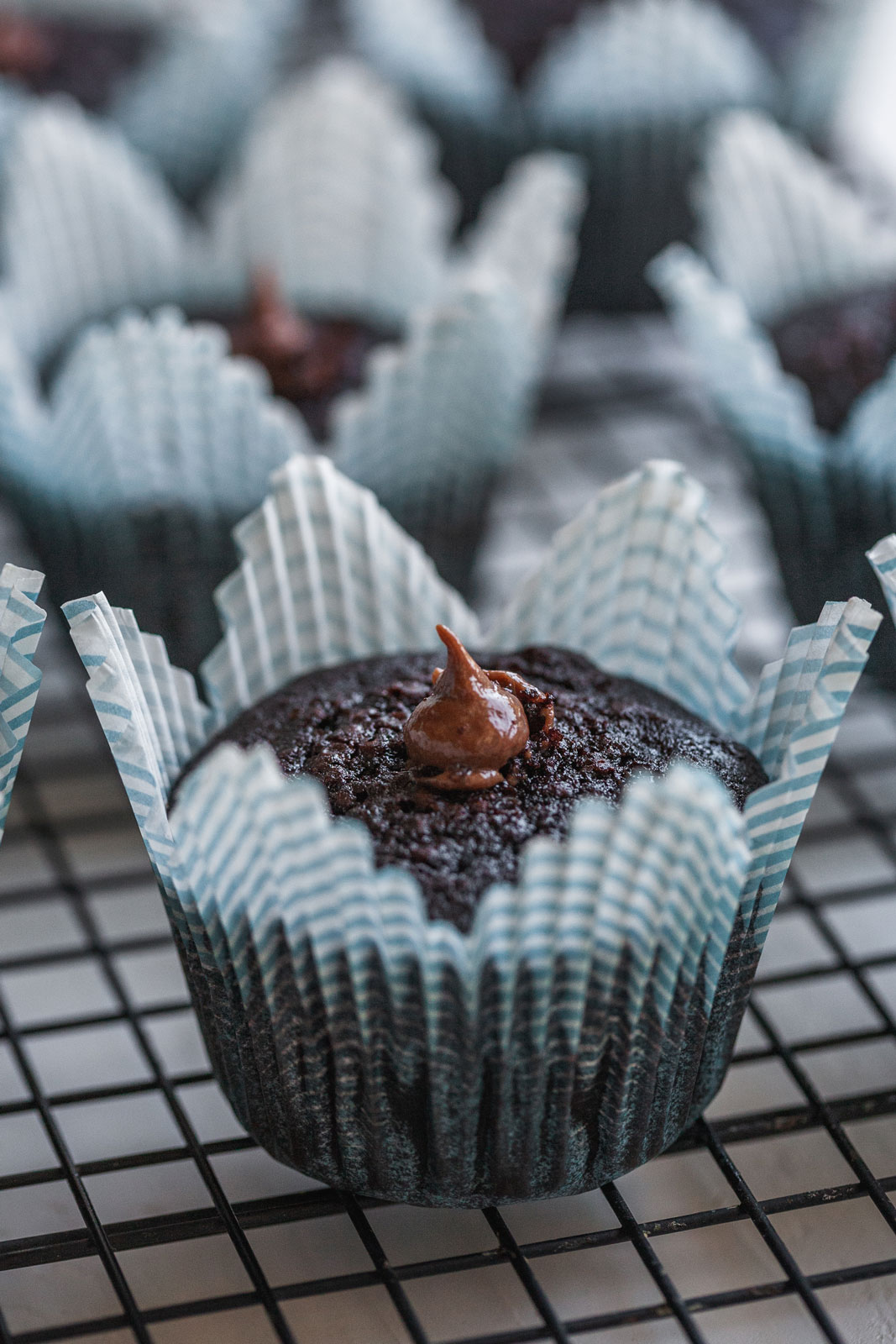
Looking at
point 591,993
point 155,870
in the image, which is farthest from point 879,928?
point 155,870

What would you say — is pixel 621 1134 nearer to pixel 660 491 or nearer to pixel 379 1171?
Answer: pixel 379 1171

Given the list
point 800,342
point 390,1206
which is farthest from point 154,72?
point 390,1206

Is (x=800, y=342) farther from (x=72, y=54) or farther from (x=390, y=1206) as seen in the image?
(x=72, y=54)

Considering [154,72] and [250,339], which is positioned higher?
[154,72]

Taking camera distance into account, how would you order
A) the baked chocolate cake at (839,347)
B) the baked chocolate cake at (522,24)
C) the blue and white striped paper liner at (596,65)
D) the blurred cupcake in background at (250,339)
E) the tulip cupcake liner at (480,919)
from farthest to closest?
the baked chocolate cake at (522,24), the blue and white striped paper liner at (596,65), the baked chocolate cake at (839,347), the blurred cupcake in background at (250,339), the tulip cupcake liner at (480,919)

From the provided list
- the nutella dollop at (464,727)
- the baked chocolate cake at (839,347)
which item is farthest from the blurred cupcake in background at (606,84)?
the nutella dollop at (464,727)

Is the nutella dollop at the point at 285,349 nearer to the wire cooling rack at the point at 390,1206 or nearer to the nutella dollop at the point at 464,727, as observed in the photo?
the wire cooling rack at the point at 390,1206
